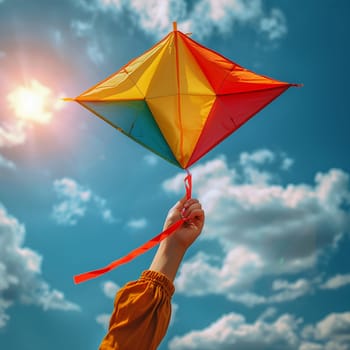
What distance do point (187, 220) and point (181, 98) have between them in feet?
7.87

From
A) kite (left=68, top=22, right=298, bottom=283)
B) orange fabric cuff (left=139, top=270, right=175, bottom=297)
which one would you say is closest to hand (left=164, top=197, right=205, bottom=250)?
orange fabric cuff (left=139, top=270, right=175, bottom=297)

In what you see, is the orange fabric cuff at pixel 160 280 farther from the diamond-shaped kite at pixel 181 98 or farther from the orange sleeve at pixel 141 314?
the diamond-shaped kite at pixel 181 98

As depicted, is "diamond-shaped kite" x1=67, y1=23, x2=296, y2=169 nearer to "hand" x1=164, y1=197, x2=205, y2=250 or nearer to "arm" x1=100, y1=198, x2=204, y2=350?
"hand" x1=164, y1=197, x2=205, y2=250

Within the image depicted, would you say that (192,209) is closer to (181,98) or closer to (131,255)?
(131,255)

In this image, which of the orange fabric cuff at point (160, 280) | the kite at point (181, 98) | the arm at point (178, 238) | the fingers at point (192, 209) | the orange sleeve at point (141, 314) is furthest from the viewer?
the kite at point (181, 98)

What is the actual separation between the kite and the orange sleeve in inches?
100

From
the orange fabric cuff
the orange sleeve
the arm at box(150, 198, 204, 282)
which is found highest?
the arm at box(150, 198, 204, 282)

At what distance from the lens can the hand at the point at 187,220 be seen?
12.4 feet

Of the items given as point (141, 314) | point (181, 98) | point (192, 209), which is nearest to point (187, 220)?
point (192, 209)

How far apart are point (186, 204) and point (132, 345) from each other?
5.54 ft

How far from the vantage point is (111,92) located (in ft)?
20.9

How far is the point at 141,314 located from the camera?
10.2ft

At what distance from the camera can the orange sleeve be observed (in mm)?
→ 3010

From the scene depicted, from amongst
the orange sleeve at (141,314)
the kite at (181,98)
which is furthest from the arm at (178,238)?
the kite at (181,98)
